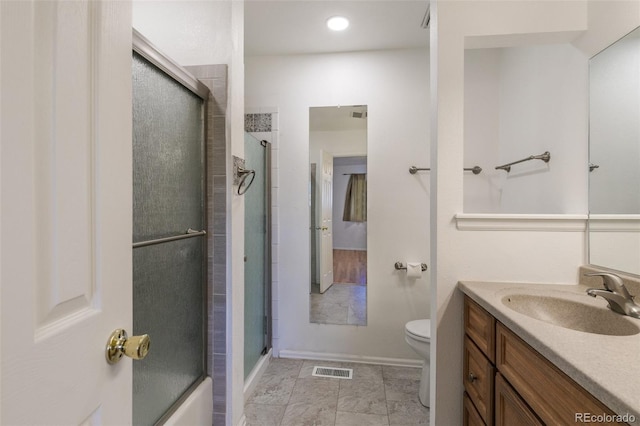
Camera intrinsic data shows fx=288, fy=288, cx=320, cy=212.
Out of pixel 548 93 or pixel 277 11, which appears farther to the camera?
pixel 277 11

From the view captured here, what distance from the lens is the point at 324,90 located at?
240 centimetres

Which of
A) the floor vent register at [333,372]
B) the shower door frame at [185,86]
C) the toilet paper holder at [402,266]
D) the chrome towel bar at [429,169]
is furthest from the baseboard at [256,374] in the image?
the chrome towel bar at [429,169]

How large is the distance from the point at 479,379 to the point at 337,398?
1.06 metres

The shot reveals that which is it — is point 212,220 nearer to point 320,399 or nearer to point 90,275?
point 90,275

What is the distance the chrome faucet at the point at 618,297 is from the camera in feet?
3.05

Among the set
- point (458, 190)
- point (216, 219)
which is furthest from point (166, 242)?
point (458, 190)

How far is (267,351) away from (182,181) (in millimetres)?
1662

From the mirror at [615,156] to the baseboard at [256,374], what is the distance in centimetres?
199

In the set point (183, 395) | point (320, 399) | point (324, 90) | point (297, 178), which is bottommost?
point (320, 399)

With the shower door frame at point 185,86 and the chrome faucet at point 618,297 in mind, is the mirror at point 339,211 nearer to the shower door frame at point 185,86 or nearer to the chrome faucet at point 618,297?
the shower door frame at point 185,86

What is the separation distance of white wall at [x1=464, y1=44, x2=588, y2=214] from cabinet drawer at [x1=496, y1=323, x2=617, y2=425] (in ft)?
2.89

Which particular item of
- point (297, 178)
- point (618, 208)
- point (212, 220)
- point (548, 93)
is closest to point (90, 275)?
point (212, 220)

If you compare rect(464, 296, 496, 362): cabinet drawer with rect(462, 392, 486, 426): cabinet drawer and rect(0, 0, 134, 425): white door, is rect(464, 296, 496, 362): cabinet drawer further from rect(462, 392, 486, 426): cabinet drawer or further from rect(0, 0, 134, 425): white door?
rect(0, 0, 134, 425): white door

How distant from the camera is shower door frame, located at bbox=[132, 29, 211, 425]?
41.0 inches
